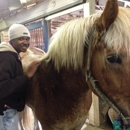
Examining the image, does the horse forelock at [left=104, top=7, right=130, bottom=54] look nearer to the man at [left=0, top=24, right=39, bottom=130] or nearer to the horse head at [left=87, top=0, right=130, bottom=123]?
the horse head at [left=87, top=0, right=130, bottom=123]

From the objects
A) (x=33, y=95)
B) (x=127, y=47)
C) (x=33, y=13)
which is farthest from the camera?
(x=33, y=13)

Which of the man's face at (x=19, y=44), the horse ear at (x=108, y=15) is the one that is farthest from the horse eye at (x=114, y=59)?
the man's face at (x=19, y=44)

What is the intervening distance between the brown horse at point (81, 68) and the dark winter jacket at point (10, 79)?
137 mm

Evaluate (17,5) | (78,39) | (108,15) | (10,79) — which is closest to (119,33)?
(108,15)

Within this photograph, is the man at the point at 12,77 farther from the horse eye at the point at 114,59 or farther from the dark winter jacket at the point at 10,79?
the horse eye at the point at 114,59

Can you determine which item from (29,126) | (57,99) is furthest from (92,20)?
(29,126)

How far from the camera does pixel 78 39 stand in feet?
2.63

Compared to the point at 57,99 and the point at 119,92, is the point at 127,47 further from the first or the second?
the point at 57,99

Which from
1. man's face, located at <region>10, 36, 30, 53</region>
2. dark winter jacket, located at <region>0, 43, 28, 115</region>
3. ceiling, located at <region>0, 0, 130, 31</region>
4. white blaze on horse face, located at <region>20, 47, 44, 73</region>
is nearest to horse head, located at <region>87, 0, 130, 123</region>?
dark winter jacket, located at <region>0, 43, 28, 115</region>

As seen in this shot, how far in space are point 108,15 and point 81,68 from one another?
0.99 ft

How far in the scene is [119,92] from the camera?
686 millimetres

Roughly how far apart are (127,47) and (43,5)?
7.59 feet

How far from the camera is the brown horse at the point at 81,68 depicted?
667 millimetres

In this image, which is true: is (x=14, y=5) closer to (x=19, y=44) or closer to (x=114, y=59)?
(x=19, y=44)
